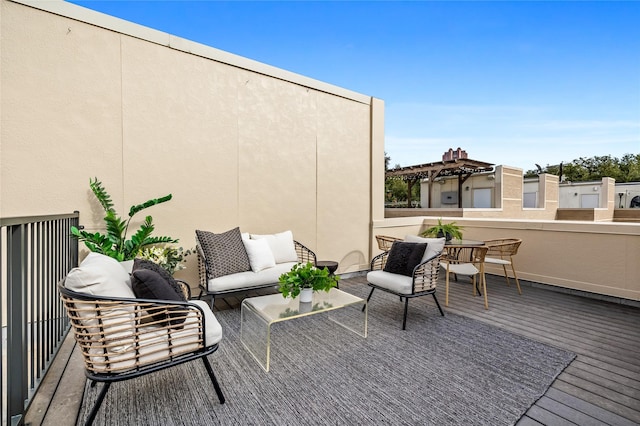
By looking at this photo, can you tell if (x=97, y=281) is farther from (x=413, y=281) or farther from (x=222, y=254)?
(x=413, y=281)

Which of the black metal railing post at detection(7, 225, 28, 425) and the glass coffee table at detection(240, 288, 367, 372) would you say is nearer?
the black metal railing post at detection(7, 225, 28, 425)

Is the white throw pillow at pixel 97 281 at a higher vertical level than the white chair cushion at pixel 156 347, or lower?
higher

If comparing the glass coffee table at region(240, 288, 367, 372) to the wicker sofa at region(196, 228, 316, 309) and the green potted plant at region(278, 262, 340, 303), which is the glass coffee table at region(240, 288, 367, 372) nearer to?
the green potted plant at region(278, 262, 340, 303)

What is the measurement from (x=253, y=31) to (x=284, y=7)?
2.69 feet

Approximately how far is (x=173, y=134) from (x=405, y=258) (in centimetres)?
357

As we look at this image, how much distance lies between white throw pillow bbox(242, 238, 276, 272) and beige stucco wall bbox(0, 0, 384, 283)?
2.14ft

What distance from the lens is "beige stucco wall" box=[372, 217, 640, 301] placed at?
4.28 meters

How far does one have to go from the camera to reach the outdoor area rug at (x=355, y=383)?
6.42ft

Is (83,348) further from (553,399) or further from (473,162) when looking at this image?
(473,162)

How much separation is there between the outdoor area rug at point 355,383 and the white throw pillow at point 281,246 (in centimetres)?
144

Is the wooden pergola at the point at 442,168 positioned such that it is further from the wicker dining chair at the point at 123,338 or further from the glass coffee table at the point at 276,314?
the wicker dining chair at the point at 123,338

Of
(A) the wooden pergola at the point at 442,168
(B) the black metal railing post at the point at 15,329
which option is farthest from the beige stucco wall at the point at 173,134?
(A) the wooden pergola at the point at 442,168

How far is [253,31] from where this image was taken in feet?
21.2

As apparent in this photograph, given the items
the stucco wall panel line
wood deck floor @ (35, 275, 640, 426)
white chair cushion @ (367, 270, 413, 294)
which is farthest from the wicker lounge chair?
the stucco wall panel line
